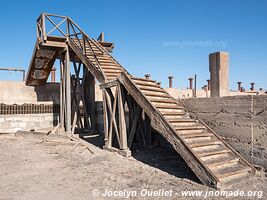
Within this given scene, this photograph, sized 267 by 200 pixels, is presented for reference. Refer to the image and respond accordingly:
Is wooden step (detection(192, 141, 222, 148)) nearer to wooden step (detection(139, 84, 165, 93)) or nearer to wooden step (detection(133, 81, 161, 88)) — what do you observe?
wooden step (detection(139, 84, 165, 93))

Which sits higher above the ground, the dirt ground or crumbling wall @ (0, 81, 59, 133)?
crumbling wall @ (0, 81, 59, 133)

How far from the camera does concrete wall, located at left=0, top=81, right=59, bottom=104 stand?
44.0 ft

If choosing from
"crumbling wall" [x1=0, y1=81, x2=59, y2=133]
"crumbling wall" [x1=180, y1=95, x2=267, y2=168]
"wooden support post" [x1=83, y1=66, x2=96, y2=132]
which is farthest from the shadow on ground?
"crumbling wall" [x1=0, y1=81, x2=59, y2=133]

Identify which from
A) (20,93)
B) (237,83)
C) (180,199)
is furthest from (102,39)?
(237,83)

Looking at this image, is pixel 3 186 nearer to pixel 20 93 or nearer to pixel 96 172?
pixel 96 172

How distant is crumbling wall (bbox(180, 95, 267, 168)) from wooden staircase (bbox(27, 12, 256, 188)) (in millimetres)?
321

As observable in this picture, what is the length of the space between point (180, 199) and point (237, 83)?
2769 cm

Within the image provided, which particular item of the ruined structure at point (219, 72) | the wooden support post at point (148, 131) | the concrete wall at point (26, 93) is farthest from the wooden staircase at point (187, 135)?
the concrete wall at point (26, 93)

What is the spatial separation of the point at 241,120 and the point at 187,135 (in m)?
1.46

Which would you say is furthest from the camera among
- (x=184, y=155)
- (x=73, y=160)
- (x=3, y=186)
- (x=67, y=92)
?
(x=67, y=92)

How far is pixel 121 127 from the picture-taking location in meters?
8.02

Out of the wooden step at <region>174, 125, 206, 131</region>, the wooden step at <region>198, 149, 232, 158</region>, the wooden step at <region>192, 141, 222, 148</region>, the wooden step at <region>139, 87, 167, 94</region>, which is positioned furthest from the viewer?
the wooden step at <region>139, 87, 167, 94</region>

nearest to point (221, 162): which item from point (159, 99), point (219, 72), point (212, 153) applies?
point (212, 153)

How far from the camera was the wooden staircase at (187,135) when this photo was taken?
5.30 meters
